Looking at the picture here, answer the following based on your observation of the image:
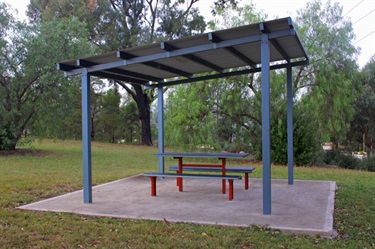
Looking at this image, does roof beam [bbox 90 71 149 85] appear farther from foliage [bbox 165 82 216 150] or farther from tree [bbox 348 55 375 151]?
tree [bbox 348 55 375 151]

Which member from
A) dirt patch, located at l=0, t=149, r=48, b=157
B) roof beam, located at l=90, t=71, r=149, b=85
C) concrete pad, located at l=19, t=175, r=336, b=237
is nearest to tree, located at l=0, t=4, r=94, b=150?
dirt patch, located at l=0, t=149, r=48, b=157

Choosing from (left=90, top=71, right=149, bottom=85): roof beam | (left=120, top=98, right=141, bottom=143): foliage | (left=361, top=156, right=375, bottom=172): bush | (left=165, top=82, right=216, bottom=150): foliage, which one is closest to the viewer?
(left=90, top=71, right=149, bottom=85): roof beam

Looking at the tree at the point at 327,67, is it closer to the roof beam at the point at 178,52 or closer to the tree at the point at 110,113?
the roof beam at the point at 178,52

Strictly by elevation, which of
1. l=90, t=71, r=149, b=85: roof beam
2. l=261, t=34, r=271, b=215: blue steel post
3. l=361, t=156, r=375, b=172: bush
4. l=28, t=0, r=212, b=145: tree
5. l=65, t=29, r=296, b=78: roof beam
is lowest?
l=361, t=156, r=375, b=172: bush

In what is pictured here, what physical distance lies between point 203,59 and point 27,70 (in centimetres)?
1089

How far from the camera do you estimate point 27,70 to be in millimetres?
15547

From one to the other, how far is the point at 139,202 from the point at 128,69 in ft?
9.15

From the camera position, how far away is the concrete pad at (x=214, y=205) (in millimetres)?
5121

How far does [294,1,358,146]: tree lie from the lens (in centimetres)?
1545

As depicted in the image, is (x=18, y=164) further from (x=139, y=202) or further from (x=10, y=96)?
(x=139, y=202)

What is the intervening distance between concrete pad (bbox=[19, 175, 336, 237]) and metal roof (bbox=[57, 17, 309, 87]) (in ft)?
8.00

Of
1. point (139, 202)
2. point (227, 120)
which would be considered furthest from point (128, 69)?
point (227, 120)

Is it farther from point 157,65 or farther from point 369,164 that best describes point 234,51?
point 369,164

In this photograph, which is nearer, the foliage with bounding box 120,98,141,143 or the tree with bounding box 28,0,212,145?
the tree with bounding box 28,0,212,145
